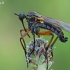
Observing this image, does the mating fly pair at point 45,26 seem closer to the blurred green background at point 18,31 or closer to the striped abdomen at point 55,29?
the striped abdomen at point 55,29

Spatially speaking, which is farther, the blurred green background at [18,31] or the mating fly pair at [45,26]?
the blurred green background at [18,31]

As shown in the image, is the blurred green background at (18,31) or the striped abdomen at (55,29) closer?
the striped abdomen at (55,29)

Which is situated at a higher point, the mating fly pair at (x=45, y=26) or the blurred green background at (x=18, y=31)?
the mating fly pair at (x=45, y=26)

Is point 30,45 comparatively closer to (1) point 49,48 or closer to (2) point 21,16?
(1) point 49,48

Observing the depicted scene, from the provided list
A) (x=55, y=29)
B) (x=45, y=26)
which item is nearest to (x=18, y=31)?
(x=45, y=26)

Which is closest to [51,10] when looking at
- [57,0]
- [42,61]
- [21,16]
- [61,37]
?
[57,0]

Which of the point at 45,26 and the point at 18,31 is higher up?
the point at 45,26

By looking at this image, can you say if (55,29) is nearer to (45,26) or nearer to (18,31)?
(45,26)

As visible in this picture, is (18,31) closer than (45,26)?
No

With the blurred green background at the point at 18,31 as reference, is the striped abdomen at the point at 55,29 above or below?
above

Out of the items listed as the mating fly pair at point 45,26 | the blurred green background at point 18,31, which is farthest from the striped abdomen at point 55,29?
the blurred green background at point 18,31
